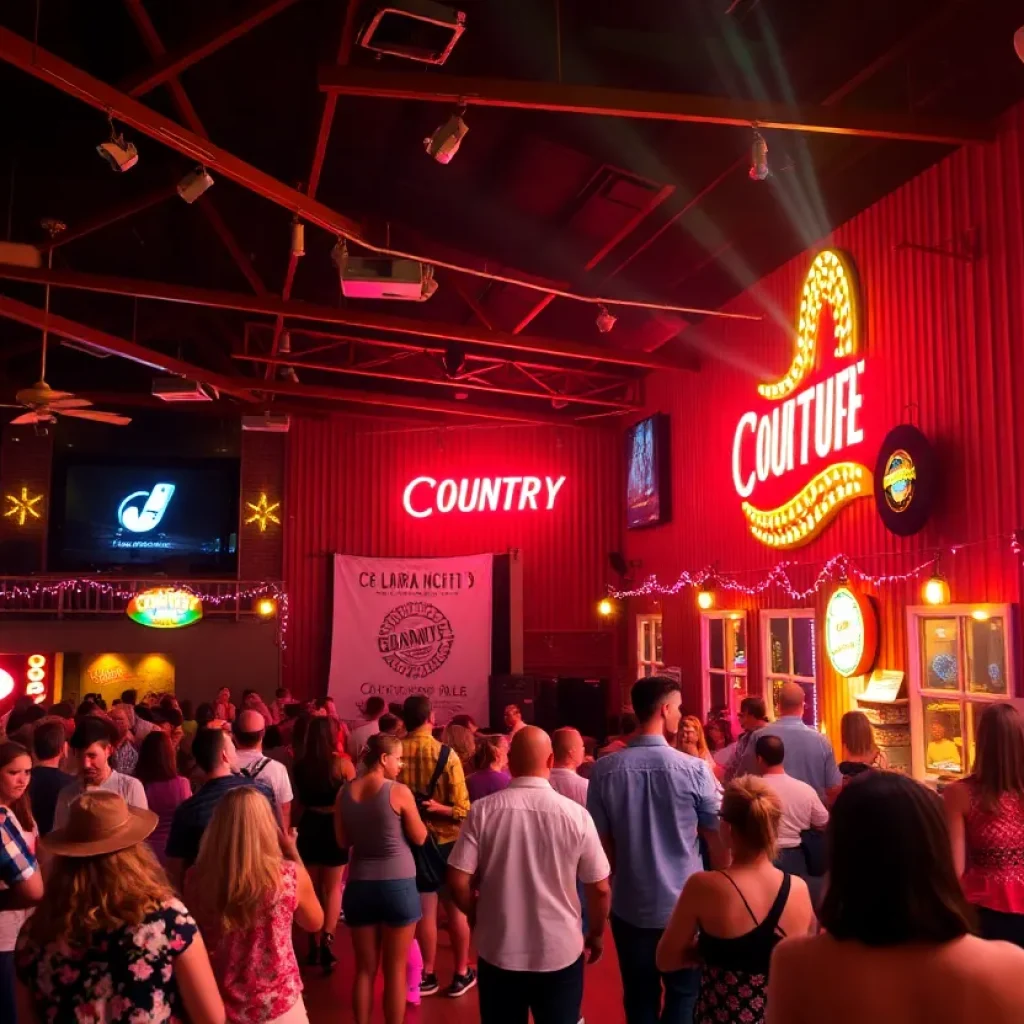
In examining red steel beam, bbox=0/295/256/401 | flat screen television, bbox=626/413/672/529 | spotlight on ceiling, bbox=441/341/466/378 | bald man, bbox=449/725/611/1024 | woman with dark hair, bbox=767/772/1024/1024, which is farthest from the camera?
flat screen television, bbox=626/413/672/529

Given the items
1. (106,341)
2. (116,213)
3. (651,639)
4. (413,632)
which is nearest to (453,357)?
(106,341)

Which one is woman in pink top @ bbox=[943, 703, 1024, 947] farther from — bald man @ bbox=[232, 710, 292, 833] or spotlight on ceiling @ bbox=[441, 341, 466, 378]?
spotlight on ceiling @ bbox=[441, 341, 466, 378]

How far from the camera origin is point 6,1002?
3592 mm

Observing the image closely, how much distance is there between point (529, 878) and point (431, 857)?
197 centimetres

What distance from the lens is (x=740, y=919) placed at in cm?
256

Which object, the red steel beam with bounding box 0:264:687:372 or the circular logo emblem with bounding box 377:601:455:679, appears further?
the circular logo emblem with bounding box 377:601:455:679

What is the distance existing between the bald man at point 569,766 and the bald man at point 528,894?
5.50 ft

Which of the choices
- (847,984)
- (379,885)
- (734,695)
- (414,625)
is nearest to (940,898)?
(847,984)

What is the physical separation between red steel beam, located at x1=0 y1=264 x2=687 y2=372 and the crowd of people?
5.15m

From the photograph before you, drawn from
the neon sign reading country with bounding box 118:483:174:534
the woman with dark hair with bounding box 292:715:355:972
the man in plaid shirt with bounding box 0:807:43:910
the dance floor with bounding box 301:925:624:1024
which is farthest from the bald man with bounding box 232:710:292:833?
the neon sign reading country with bounding box 118:483:174:534

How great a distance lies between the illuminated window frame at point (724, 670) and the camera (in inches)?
425

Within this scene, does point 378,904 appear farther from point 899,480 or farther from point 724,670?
point 724,670

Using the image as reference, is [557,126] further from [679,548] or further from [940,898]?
[940,898]

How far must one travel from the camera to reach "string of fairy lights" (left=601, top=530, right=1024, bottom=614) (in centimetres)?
716
